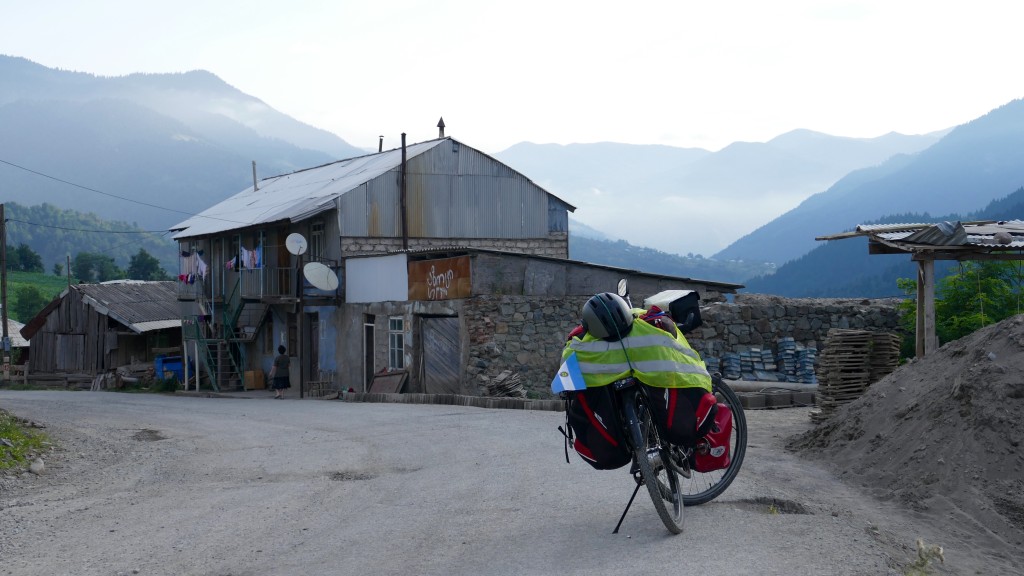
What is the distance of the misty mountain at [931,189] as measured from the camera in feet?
324

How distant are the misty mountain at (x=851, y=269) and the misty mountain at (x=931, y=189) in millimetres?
39987

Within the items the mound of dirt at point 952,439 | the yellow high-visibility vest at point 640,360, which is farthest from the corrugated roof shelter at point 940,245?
the yellow high-visibility vest at point 640,360

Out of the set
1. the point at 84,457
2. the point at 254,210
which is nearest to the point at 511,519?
Answer: the point at 84,457

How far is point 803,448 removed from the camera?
425 inches

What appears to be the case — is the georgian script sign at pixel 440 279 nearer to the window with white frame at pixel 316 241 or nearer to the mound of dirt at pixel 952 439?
the window with white frame at pixel 316 241

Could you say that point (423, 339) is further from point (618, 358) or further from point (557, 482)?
point (618, 358)

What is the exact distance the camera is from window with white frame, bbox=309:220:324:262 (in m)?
33.5

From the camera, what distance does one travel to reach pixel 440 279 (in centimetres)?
2636

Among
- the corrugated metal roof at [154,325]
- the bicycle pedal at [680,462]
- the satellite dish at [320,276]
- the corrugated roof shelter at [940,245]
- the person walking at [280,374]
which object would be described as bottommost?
the person walking at [280,374]

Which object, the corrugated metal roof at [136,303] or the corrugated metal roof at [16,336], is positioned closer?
the corrugated metal roof at [136,303]

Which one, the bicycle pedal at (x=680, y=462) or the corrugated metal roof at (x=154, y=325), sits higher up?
the corrugated metal roof at (x=154, y=325)

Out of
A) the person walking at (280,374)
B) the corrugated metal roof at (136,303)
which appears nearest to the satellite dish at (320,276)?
the person walking at (280,374)

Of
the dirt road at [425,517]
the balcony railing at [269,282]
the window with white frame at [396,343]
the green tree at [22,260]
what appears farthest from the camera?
the green tree at [22,260]

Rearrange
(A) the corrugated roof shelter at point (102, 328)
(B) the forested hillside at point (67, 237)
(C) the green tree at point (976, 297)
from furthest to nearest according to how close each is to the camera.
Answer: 1. (B) the forested hillside at point (67, 237)
2. (A) the corrugated roof shelter at point (102, 328)
3. (C) the green tree at point (976, 297)
